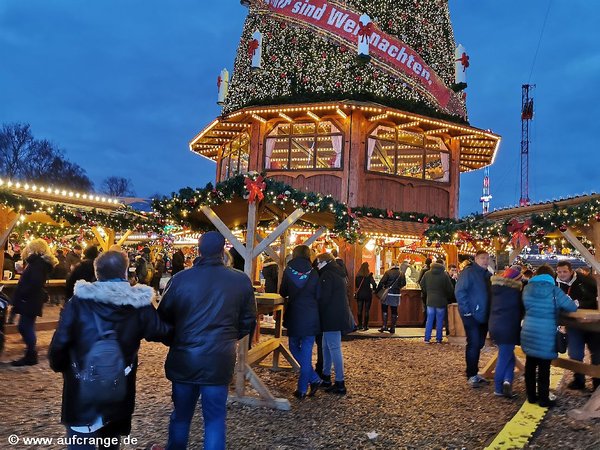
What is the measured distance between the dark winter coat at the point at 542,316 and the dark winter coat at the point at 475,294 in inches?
49.5

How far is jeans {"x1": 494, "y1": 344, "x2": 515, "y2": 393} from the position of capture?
22.3 ft

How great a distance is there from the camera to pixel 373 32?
16859 millimetres

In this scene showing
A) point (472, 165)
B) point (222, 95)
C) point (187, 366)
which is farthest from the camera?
point (472, 165)

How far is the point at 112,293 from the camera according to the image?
3.23 meters

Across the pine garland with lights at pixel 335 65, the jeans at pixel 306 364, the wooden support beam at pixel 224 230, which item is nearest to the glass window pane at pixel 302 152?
the pine garland with lights at pixel 335 65

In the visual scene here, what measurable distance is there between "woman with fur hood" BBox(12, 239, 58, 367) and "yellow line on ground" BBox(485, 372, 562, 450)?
22.4 feet

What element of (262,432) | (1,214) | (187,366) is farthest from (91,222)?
(187,366)

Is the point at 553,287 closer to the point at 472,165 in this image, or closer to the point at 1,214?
the point at 1,214

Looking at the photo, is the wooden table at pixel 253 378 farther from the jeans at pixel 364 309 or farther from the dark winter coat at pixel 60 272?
the dark winter coat at pixel 60 272

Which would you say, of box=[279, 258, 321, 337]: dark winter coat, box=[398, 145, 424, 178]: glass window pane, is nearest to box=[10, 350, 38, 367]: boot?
box=[279, 258, 321, 337]: dark winter coat

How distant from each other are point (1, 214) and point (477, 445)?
960cm

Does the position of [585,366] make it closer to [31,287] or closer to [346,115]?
[31,287]

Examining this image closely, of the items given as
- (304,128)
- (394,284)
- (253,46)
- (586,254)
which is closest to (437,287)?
(394,284)

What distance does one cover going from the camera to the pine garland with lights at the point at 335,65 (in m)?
16.5
